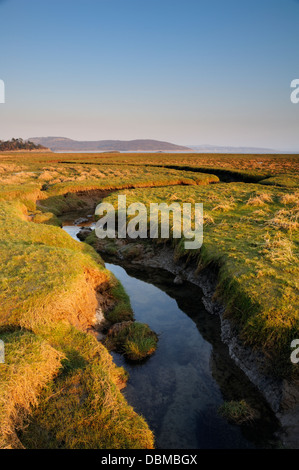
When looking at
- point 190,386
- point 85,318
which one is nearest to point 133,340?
point 85,318

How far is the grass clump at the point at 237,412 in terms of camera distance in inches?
289

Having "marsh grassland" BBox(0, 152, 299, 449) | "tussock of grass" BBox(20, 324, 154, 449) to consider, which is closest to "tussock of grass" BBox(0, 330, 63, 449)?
"marsh grassland" BBox(0, 152, 299, 449)

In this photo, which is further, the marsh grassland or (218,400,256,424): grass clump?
(218,400,256,424): grass clump

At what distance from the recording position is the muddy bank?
7332 millimetres

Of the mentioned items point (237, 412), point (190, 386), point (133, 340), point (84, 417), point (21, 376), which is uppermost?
point (21, 376)

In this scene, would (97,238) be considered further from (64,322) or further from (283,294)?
(283,294)

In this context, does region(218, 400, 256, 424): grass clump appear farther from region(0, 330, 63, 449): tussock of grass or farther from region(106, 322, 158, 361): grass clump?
region(0, 330, 63, 449): tussock of grass

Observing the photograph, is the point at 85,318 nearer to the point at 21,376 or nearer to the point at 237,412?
the point at 21,376

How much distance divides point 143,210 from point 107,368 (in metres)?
17.4

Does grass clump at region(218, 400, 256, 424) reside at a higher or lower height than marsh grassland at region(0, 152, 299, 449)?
lower

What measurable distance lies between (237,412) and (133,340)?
4.25 metres

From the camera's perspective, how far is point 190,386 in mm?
8672

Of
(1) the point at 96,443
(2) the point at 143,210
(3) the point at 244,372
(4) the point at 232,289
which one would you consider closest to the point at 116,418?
(1) the point at 96,443

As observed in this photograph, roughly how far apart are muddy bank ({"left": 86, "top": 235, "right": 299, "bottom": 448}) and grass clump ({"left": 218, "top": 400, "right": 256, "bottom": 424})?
795 mm
